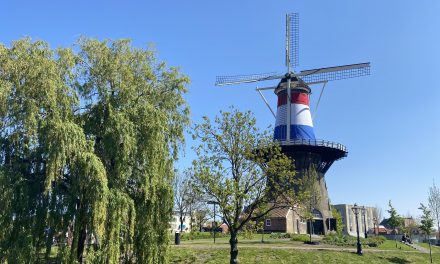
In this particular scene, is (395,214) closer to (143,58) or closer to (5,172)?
(143,58)

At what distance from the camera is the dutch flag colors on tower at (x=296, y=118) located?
57.9 m

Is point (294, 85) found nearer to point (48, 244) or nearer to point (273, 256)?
point (273, 256)

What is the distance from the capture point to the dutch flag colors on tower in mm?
57938

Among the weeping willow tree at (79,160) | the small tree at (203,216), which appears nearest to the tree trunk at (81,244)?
the weeping willow tree at (79,160)

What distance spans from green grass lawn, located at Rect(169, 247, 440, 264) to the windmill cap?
30837 millimetres

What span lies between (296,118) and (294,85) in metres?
5.13

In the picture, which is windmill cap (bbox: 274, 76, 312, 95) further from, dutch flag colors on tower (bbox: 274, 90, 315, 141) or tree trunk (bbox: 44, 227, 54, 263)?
tree trunk (bbox: 44, 227, 54, 263)

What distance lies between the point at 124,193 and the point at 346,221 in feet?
280

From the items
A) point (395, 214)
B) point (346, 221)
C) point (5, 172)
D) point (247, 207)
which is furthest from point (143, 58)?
point (346, 221)

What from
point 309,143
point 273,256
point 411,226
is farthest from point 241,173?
point 411,226

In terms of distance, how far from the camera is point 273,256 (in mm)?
30188

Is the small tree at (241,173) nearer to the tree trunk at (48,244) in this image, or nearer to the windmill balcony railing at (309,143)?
the tree trunk at (48,244)

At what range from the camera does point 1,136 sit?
55.2 ft

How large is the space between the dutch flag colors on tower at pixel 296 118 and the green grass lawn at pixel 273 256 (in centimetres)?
2599
